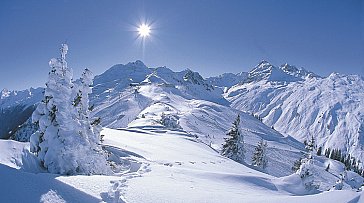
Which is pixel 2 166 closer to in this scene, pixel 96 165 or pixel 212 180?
pixel 96 165

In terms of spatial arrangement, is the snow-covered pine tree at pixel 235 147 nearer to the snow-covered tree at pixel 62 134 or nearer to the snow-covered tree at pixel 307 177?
the snow-covered tree at pixel 307 177

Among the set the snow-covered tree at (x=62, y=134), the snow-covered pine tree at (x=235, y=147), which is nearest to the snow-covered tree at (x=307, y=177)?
the snow-covered tree at (x=62, y=134)

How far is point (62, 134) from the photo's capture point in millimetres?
13000

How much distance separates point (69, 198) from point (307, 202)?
5.91 m

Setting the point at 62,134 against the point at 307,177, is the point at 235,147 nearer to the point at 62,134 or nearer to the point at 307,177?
the point at 307,177

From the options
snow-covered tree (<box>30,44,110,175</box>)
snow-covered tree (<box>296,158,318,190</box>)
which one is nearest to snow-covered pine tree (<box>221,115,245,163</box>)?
snow-covered tree (<box>296,158,318,190</box>)

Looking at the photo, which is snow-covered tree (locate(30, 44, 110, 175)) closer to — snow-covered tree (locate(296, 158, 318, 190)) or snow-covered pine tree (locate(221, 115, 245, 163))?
snow-covered tree (locate(296, 158, 318, 190))

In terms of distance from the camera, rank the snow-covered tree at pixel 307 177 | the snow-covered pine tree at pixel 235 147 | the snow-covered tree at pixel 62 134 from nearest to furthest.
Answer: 1. the snow-covered tree at pixel 62 134
2. the snow-covered tree at pixel 307 177
3. the snow-covered pine tree at pixel 235 147

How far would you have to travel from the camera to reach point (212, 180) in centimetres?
1341

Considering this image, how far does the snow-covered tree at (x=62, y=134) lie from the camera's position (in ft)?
41.3

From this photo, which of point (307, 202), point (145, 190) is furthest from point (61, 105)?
point (307, 202)

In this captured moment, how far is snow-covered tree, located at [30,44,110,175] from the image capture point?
12602 millimetres

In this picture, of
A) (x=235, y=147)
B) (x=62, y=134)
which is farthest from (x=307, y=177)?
(x=235, y=147)

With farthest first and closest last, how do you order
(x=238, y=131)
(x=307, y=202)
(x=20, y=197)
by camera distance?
(x=238, y=131)
(x=20, y=197)
(x=307, y=202)
